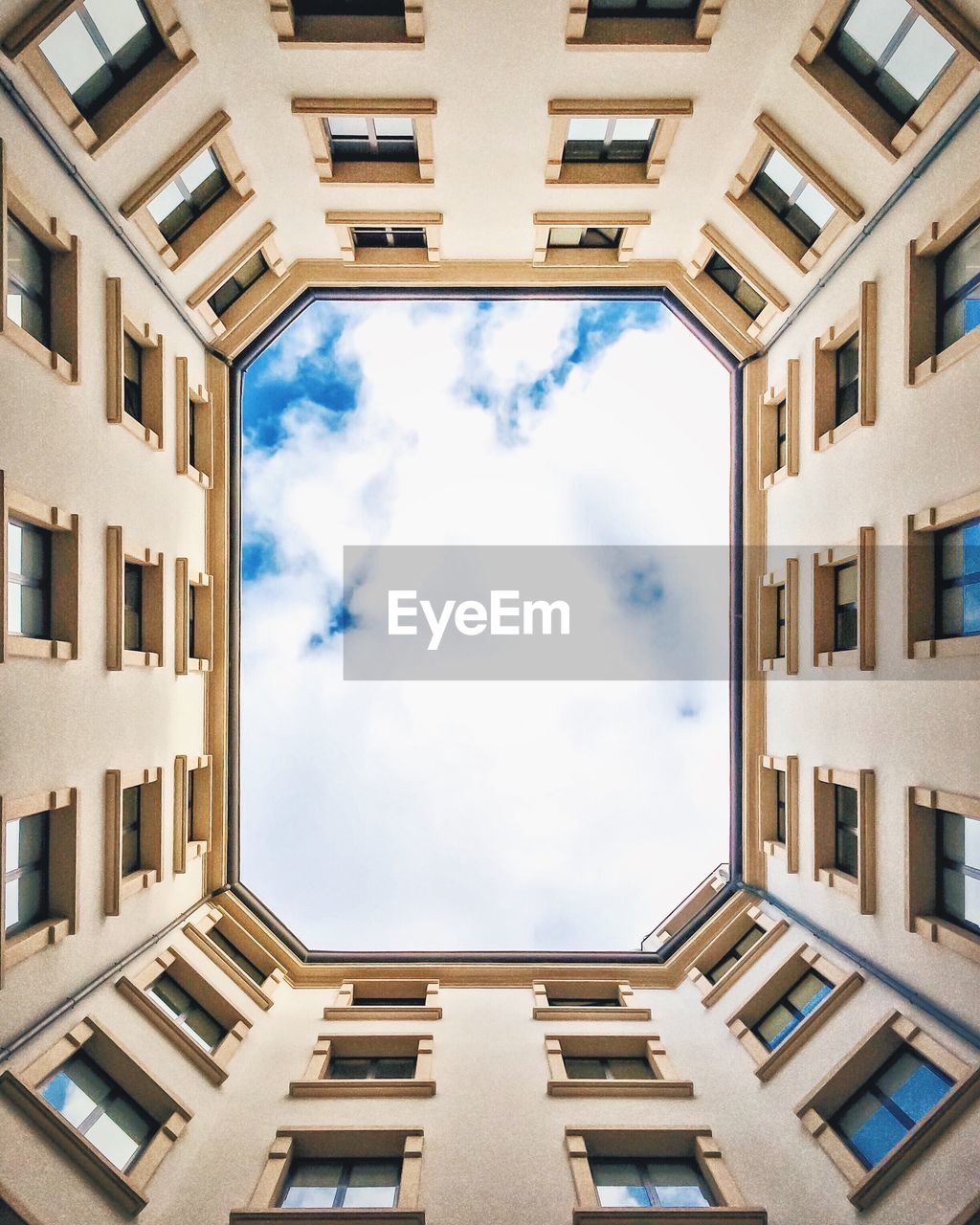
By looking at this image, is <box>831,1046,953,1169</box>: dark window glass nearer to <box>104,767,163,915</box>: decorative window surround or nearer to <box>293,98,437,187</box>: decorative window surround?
<box>104,767,163,915</box>: decorative window surround

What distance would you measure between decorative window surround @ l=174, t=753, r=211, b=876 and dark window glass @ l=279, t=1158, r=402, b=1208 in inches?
278

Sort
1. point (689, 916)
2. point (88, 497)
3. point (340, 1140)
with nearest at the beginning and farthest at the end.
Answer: point (340, 1140) → point (88, 497) → point (689, 916)

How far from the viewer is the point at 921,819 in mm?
12703

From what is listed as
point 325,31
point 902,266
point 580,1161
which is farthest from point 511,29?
point 580,1161

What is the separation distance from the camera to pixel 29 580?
1218 cm

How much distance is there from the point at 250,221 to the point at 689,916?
65.5 ft

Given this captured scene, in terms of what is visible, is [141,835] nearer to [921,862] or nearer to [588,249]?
[921,862]

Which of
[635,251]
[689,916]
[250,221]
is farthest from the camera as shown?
[689,916]

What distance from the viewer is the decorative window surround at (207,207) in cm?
1441

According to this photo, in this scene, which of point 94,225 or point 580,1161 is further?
point 94,225

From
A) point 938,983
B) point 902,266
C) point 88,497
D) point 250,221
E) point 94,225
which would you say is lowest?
point 938,983

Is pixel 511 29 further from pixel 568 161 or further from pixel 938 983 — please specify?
pixel 938 983

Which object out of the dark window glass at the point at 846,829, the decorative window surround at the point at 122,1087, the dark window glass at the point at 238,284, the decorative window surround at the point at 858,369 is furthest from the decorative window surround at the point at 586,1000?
the dark window glass at the point at 238,284

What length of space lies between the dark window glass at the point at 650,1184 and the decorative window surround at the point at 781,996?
246 cm
